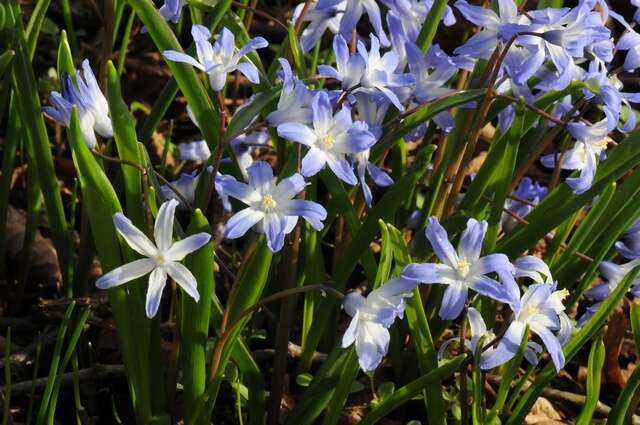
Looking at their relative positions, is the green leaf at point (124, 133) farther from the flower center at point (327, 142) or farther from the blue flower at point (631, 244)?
the blue flower at point (631, 244)

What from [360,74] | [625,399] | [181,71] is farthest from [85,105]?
[625,399]

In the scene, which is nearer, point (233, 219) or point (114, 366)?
point (233, 219)

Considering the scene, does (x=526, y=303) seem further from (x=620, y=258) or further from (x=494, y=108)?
(x=620, y=258)

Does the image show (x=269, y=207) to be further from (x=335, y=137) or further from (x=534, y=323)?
(x=534, y=323)

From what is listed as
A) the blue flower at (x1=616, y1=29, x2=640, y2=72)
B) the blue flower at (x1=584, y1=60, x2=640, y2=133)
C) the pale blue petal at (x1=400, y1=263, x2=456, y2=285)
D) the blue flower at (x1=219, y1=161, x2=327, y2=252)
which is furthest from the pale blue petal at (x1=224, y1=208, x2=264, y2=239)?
the blue flower at (x1=616, y1=29, x2=640, y2=72)

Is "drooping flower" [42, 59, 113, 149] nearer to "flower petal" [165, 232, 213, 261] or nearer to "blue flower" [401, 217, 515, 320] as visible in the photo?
"flower petal" [165, 232, 213, 261]

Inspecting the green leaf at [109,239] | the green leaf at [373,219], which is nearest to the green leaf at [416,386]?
the green leaf at [373,219]

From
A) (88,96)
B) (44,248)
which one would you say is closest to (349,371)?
(88,96)

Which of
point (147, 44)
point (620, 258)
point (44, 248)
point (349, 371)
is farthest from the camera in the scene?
point (147, 44)
